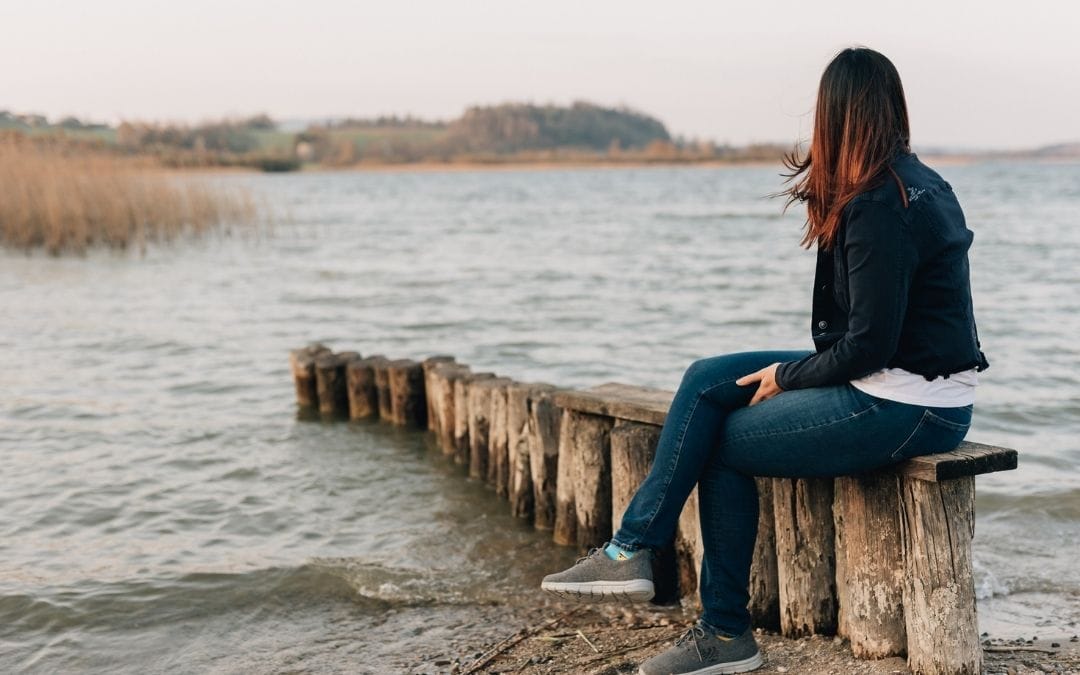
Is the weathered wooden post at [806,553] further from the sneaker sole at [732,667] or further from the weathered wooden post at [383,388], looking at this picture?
the weathered wooden post at [383,388]

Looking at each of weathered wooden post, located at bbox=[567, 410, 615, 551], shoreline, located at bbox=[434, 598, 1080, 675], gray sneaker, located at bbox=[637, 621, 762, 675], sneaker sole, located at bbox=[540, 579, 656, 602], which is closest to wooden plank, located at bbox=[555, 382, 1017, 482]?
weathered wooden post, located at bbox=[567, 410, 615, 551]

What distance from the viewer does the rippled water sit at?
18.9 ft

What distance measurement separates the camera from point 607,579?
4.09 m

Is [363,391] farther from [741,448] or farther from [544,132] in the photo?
[544,132]

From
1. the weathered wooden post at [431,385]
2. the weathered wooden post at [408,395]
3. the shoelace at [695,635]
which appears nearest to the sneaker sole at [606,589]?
the shoelace at [695,635]

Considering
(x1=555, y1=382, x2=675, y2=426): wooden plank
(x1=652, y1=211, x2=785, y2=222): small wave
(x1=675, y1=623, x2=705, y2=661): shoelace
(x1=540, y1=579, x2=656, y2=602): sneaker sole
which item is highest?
(x1=555, y1=382, x2=675, y2=426): wooden plank

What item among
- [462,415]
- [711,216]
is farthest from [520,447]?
[711,216]

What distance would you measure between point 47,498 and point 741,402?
5890 millimetres

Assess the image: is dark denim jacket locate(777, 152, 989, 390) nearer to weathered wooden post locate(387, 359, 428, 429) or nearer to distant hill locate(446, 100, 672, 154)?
weathered wooden post locate(387, 359, 428, 429)

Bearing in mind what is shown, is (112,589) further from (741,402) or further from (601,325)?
(601,325)

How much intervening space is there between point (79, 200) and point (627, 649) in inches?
825

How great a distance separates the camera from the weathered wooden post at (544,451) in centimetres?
652

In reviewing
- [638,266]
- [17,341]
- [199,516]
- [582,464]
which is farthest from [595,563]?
[638,266]

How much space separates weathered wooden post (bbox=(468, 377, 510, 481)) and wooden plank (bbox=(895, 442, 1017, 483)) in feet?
13.5
